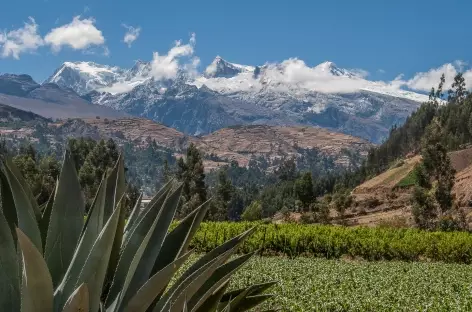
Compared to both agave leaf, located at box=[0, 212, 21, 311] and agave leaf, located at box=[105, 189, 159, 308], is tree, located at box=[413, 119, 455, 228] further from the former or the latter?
agave leaf, located at box=[0, 212, 21, 311]

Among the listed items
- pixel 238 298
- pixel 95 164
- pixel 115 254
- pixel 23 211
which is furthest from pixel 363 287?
pixel 95 164

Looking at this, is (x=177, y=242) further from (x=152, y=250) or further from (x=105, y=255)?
(x=105, y=255)

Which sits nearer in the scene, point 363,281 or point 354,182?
point 363,281

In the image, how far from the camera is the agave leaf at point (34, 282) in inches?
76.7

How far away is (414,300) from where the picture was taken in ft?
37.7

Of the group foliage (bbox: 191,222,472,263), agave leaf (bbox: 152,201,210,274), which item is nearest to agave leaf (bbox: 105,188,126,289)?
agave leaf (bbox: 152,201,210,274)

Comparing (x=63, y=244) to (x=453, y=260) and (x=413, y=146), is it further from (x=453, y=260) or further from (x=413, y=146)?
(x=413, y=146)

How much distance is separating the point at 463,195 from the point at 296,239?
46075 millimetres

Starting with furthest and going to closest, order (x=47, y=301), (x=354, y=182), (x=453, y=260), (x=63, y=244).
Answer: (x=354, y=182)
(x=453, y=260)
(x=63, y=244)
(x=47, y=301)

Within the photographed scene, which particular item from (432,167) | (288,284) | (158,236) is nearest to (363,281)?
(288,284)

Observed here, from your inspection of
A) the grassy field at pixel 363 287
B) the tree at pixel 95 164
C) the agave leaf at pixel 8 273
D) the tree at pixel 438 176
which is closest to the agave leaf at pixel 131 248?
the agave leaf at pixel 8 273

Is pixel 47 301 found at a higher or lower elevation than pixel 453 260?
higher

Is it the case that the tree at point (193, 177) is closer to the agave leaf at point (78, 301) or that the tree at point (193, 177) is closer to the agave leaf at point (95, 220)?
the agave leaf at point (95, 220)

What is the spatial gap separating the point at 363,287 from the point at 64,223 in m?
12.2
